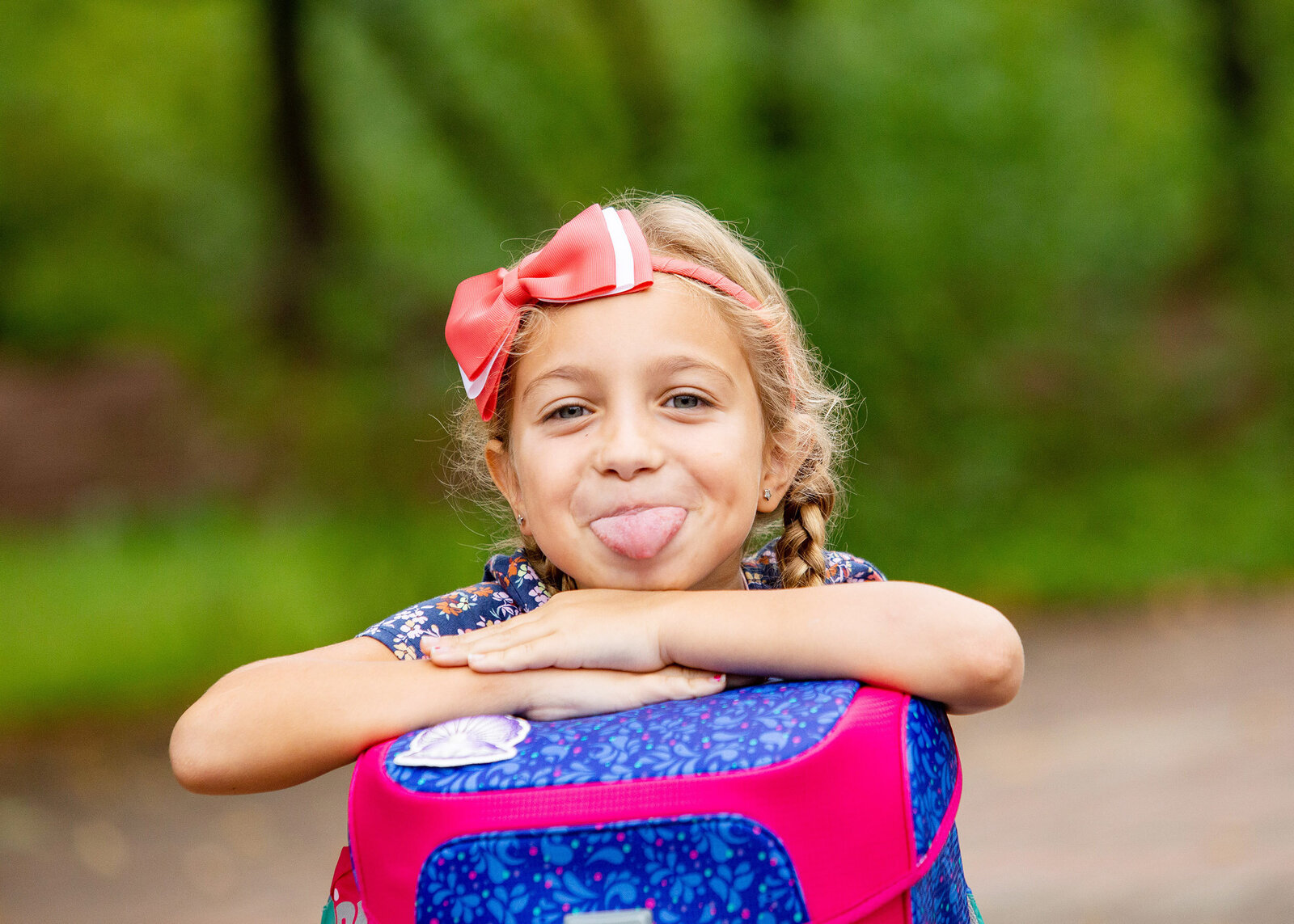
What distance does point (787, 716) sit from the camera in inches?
57.0

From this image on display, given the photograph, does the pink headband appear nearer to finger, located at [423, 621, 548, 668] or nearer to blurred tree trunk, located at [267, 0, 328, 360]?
finger, located at [423, 621, 548, 668]

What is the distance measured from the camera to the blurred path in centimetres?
377

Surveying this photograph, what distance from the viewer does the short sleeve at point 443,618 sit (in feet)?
5.98

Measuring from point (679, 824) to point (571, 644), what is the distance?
34 cm

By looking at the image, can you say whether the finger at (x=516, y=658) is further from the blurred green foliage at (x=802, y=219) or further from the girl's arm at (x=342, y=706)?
the blurred green foliage at (x=802, y=219)

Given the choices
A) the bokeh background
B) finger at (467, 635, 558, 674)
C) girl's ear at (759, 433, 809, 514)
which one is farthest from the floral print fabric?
the bokeh background

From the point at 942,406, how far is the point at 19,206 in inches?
234

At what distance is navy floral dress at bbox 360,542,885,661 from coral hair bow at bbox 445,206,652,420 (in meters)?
0.28

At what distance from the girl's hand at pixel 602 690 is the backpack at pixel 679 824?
0.43 feet

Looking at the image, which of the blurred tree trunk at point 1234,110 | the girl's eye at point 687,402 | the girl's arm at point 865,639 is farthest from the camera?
the blurred tree trunk at point 1234,110

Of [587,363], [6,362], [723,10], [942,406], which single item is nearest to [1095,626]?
[942,406]

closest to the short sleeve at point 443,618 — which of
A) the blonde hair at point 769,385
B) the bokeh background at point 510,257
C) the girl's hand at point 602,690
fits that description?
the blonde hair at point 769,385

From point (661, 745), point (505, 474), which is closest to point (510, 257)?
point (505, 474)

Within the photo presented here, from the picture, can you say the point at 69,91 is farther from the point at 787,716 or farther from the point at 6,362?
the point at 787,716
